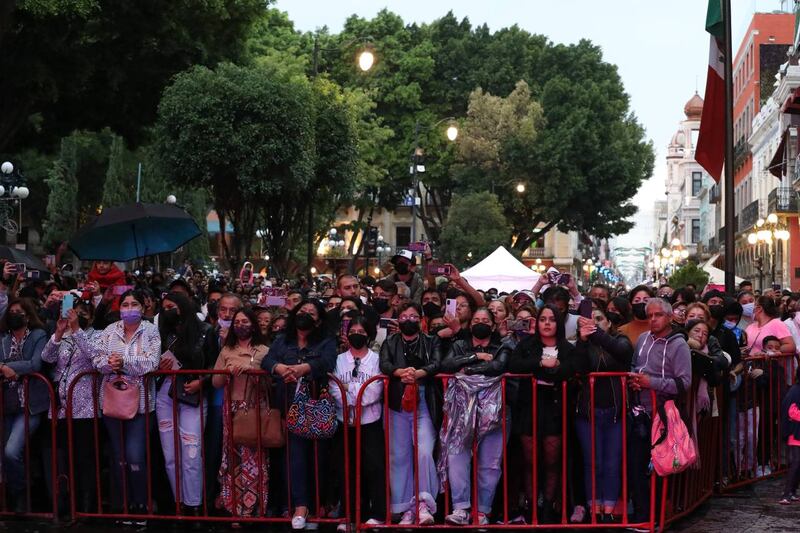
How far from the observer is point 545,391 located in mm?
9047

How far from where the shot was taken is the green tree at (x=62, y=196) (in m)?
48.8

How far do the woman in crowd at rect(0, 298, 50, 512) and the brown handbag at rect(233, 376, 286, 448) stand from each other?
5.27ft

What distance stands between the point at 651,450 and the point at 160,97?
17429 millimetres

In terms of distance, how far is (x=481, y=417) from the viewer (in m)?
8.97

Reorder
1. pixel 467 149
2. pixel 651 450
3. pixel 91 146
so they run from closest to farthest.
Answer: pixel 651 450
pixel 91 146
pixel 467 149

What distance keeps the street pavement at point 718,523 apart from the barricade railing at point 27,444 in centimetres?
21

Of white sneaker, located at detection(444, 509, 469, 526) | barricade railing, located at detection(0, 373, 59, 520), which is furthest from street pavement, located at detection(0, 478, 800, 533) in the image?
white sneaker, located at detection(444, 509, 469, 526)

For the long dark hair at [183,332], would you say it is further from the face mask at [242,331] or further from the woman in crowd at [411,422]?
the woman in crowd at [411,422]

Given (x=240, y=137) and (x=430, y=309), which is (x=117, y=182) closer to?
(x=240, y=137)

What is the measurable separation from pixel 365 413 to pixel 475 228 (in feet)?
137

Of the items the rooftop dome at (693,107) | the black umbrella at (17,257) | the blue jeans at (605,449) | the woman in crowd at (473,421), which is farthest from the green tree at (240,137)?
the rooftop dome at (693,107)

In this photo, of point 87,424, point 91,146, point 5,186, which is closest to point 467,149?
point 91,146

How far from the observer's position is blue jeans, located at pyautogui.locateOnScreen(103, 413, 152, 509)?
9344mm

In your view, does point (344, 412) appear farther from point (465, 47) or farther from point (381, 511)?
point (465, 47)
